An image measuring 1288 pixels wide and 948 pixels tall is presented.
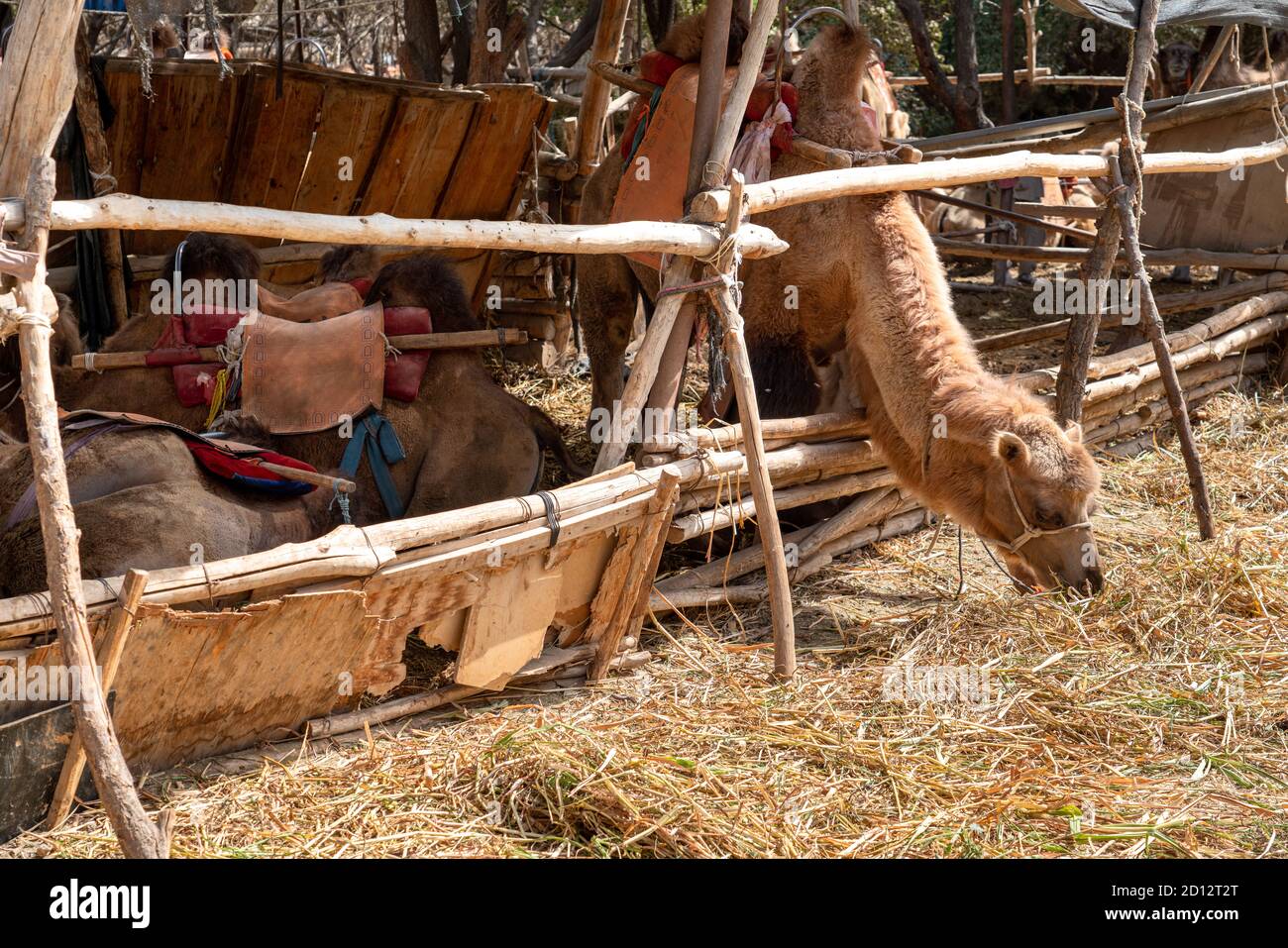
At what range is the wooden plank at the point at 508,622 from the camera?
415cm

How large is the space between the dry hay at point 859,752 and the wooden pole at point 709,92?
6.13 ft

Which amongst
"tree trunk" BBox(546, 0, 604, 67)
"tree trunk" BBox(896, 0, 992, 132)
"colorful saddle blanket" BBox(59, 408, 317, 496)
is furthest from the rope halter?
"tree trunk" BBox(546, 0, 604, 67)

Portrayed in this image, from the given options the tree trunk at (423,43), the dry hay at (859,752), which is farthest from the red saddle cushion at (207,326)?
the tree trunk at (423,43)

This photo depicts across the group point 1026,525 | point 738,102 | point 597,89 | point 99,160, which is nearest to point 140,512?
point 738,102

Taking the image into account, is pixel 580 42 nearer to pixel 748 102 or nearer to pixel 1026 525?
pixel 748 102

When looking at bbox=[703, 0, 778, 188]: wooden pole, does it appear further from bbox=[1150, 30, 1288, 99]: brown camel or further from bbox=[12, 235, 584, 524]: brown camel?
bbox=[1150, 30, 1288, 99]: brown camel

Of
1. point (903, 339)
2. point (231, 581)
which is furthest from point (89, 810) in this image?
point (903, 339)

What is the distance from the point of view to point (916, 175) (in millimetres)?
5383

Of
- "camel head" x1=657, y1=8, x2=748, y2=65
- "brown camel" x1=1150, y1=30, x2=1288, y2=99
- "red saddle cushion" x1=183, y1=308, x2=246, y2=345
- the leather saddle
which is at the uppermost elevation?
"brown camel" x1=1150, y1=30, x2=1288, y2=99

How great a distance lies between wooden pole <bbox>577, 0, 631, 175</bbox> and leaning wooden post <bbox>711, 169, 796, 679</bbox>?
130 inches

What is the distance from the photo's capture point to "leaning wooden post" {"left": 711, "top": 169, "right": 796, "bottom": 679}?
4.52m

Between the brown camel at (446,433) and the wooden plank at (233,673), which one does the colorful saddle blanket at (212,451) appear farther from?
the wooden plank at (233,673)

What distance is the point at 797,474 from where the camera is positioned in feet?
18.0
